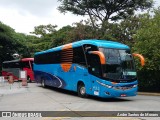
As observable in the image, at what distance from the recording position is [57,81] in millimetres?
25594

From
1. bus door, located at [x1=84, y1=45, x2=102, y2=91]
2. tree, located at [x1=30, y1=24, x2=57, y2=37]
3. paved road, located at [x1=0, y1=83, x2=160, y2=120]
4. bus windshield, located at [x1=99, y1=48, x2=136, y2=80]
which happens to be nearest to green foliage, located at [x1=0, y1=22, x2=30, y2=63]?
tree, located at [x1=30, y1=24, x2=57, y2=37]

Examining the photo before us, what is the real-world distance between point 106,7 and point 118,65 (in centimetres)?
2541

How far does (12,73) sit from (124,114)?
119ft

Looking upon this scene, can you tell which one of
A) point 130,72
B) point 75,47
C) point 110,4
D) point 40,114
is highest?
point 110,4

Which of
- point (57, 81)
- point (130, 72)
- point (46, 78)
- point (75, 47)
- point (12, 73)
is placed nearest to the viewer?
point (130, 72)

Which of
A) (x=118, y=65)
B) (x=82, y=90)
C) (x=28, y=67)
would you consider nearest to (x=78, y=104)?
(x=118, y=65)

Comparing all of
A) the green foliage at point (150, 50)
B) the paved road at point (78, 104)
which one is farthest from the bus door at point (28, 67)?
the paved road at point (78, 104)

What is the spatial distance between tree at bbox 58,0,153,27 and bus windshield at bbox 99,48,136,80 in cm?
2338

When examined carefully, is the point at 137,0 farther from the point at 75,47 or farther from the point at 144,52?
the point at 75,47

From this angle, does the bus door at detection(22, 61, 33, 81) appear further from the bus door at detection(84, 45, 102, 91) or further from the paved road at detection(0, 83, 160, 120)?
the bus door at detection(84, 45, 102, 91)

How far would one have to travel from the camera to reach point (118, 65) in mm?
18609

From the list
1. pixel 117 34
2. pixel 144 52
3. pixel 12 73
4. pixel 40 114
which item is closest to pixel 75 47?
pixel 144 52

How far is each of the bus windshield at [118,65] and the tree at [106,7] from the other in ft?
76.7

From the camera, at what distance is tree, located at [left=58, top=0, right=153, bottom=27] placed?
43.0 metres
